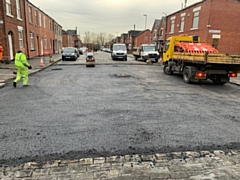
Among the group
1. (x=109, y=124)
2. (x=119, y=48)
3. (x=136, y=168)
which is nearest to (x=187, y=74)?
(x=109, y=124)

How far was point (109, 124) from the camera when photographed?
4.74 meters

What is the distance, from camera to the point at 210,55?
9047 millimetres

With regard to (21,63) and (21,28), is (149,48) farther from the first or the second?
(21,63)

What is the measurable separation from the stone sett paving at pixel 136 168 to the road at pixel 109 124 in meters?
0.21

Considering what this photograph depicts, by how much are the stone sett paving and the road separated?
0.21 m

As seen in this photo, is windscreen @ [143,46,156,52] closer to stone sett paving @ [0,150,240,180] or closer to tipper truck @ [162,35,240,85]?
tipper truck @ [162,35,240,85]

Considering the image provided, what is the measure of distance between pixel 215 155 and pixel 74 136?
108 inches

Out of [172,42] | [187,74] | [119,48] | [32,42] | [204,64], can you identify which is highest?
[32,42]

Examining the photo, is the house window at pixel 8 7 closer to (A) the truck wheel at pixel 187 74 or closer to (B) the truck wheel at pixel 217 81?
(A) the truck wheel at pixel 187 74

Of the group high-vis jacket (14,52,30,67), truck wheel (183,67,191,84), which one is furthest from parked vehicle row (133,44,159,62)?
high-vis jacket (14,52,30,67)

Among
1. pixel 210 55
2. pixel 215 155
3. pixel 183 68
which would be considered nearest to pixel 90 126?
pixel 215 155

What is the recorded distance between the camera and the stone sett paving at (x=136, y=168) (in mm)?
2857

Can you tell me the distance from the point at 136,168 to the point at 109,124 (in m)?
1.80

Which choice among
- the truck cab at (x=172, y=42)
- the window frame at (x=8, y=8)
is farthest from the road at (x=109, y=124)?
the window frame at (x=8, y=8)
